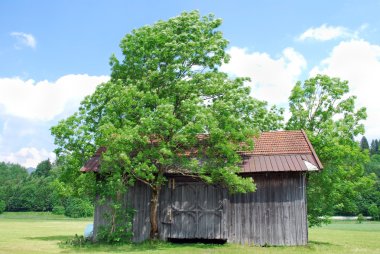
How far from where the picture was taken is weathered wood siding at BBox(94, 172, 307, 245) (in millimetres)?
21906

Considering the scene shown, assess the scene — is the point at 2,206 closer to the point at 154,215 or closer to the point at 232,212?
the point at 154,215

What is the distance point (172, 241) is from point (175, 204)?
208 cm

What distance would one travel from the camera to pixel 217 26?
23453mm

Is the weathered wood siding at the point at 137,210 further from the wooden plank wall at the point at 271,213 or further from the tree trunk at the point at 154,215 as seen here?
the wooden plank wall at the point at 271,213

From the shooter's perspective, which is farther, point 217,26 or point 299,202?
point 217,26

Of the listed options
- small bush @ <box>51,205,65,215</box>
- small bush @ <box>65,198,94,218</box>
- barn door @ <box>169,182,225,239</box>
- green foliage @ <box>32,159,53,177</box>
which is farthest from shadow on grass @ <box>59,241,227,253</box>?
green foliage @ <box>32,159,53,177</box>

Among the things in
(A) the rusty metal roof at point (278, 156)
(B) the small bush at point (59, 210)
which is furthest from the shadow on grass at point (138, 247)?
(B) the small bush at point (59, 210)

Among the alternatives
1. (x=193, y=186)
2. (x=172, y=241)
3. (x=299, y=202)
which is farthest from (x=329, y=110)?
(x=172, y=241)

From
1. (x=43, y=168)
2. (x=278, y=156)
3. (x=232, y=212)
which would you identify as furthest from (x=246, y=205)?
(x=43, y=168)

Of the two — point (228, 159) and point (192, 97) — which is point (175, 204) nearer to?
point (228, 159)

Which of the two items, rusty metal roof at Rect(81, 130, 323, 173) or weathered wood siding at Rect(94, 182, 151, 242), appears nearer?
rusty metal roof at Rect(81, 130, 323, 173)

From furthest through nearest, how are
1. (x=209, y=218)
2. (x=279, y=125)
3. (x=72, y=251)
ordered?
(x=279, y=125) < (x=209, y=218) < (x=72, y=251)

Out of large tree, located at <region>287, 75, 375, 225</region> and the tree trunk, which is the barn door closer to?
the tree trunk

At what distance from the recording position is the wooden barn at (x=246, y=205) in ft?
71.7
